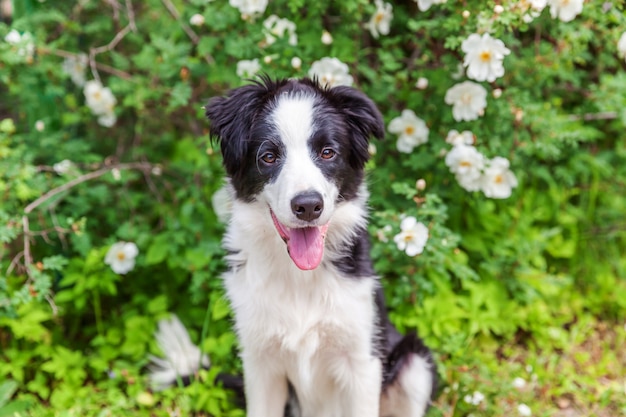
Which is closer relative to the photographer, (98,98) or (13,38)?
(13,38)

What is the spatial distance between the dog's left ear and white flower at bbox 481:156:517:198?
0.84 meters

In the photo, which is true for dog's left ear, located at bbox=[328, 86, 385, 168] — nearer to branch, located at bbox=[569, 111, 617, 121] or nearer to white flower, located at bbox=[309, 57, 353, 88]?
white flower, located at bbox=[309, 57, 353, 88]

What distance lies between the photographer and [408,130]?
3.53 metres

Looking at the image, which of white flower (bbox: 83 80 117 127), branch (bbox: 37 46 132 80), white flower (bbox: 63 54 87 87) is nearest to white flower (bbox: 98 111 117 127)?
white flower (bbox: 83 80 117 127)

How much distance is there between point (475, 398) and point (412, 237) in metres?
0.87

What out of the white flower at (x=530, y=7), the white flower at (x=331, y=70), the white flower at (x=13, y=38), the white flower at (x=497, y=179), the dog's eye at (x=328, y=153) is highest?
the white flower at (x=530, y=7)

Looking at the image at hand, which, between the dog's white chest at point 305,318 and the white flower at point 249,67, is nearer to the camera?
the dog's white chest at point 305,318

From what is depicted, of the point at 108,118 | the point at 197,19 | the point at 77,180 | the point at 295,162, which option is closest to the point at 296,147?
the point at 295,162

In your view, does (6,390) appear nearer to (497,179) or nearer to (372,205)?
(372,205)

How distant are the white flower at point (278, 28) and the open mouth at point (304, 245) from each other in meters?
1.17

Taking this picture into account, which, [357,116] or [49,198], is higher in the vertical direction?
[357,116]

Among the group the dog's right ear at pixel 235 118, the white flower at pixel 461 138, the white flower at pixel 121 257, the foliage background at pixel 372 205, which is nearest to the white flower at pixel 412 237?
the foliage background at pixel 372 205

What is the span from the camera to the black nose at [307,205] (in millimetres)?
2430

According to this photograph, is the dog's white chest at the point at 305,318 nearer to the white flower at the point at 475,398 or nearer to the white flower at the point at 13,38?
the white flower at the point at 475,398
